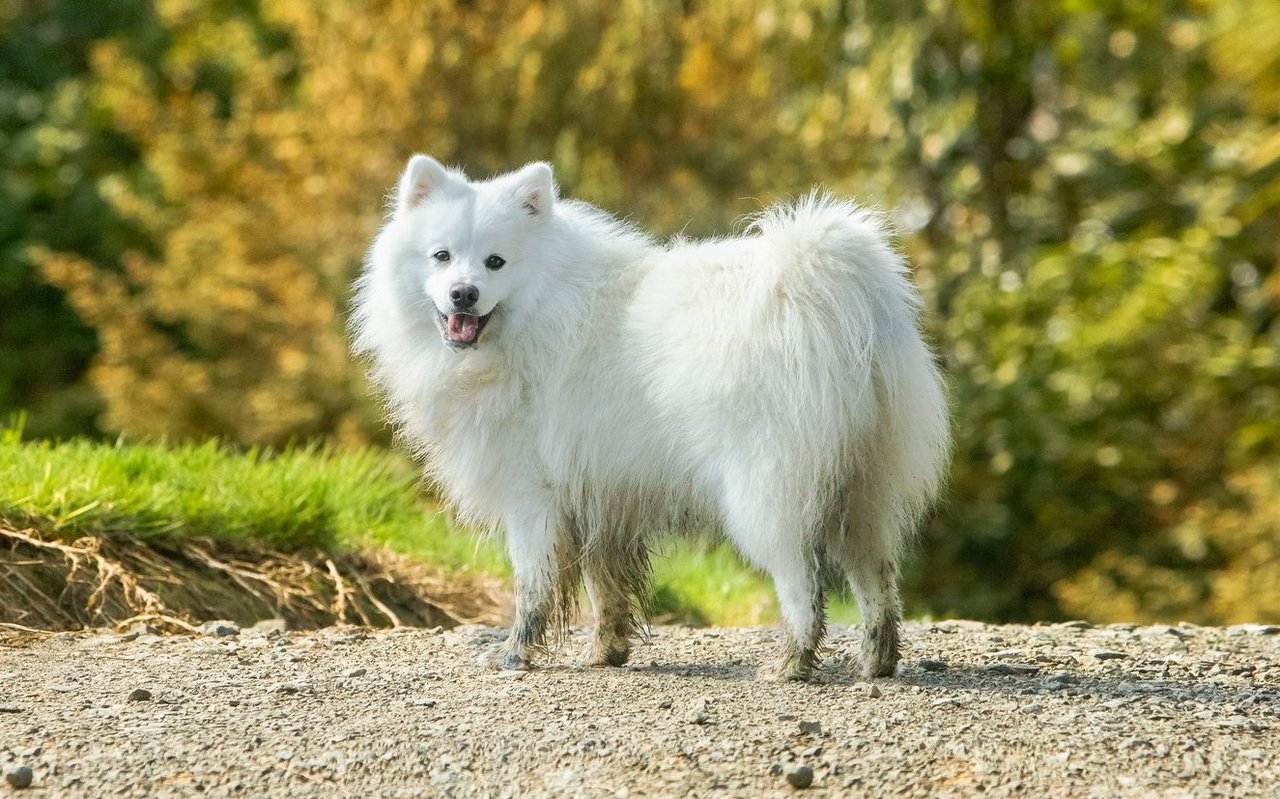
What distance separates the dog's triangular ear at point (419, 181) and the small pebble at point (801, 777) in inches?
104

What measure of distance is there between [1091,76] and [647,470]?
9.23 meters

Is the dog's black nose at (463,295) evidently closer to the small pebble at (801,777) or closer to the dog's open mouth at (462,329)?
the dog's open mouth at (462,329)

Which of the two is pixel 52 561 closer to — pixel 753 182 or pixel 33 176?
pixel 753 182

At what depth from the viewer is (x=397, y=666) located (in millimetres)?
5488

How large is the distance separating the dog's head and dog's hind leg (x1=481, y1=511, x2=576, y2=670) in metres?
0.68

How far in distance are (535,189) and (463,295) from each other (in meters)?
0.50

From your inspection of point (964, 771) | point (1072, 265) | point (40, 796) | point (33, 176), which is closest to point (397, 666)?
point (40, 796)

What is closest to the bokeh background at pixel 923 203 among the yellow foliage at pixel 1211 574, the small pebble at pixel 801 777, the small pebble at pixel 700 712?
the yellow foliage at pixel 1211 574

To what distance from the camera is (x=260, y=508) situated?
7059 mm

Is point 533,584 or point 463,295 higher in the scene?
point 463,295

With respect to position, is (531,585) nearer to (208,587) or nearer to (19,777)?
(208,587)

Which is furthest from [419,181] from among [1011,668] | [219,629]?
[1011,668]

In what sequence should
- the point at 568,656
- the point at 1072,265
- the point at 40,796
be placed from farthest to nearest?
the point at 1072,265 → the point at 568,656 → the point at 40,796

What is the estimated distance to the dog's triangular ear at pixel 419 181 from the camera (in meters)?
5.63
